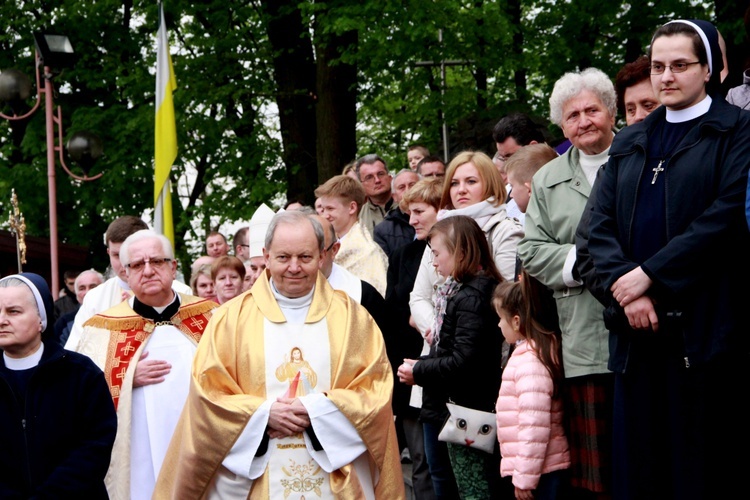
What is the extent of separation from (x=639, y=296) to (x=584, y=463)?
134cm

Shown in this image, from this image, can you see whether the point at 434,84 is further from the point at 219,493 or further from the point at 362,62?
the point at 219,493

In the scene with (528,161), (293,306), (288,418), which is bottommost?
(288,418)

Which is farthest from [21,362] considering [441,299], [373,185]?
[373,185]

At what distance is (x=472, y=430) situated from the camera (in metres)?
6.78

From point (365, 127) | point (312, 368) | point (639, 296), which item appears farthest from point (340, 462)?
point (365, 127)

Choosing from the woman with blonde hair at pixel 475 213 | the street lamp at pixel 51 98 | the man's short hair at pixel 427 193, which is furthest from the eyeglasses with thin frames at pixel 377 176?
the street lamp at pixel 51 98

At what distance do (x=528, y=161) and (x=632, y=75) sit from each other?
1.30 m

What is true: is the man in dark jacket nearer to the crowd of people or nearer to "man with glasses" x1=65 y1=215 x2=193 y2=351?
the crowd of people

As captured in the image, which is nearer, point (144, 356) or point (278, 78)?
point (144, 356)

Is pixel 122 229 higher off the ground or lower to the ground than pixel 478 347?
higher

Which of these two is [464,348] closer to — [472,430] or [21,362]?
[472,430]

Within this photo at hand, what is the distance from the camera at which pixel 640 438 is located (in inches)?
202

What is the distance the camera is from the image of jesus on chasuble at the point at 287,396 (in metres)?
5.80

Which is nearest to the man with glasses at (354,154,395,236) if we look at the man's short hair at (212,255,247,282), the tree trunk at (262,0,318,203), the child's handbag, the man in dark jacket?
the man in dark jacket
